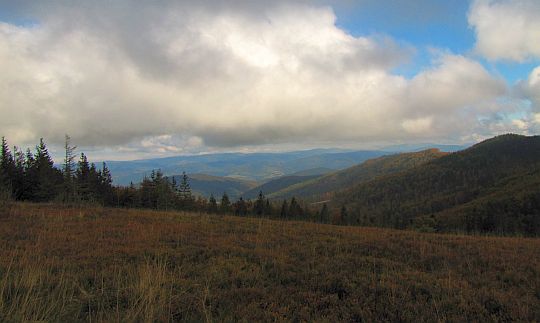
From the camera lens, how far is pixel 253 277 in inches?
287

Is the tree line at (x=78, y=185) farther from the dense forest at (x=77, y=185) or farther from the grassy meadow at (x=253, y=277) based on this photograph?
the grassy meadow at (x=253, y=277)

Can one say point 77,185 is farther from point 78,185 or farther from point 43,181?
point 43,181

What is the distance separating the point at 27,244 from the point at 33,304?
6817 mm

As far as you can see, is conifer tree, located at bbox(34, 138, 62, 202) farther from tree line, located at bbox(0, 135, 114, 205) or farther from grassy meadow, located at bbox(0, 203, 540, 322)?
grassy meadow, located at bbox(0, 203, 540, 322)

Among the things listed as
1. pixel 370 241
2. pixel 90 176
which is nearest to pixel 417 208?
pixel 90 176

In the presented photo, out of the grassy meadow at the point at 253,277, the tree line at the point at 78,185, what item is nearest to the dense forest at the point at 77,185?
the tree line at the point at 78,185

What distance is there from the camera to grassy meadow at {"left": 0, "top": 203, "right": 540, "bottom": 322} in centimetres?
524

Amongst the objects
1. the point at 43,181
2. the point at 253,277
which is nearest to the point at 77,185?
the point at 43,181

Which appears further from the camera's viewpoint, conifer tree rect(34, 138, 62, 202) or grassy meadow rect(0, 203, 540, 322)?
conifer tree rect(34, 138, 62, 202)

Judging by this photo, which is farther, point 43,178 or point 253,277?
point 43,178

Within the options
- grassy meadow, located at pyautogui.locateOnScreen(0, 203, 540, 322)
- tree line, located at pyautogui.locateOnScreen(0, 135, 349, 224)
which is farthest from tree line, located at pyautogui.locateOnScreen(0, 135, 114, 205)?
grassy meadow, located at pyautogui.locateOnScreen(0, 203, 540, 322)

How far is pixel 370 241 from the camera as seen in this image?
11430 millimetres

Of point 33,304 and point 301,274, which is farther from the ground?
point 33,304

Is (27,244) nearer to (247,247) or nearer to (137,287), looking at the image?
(137,287)
